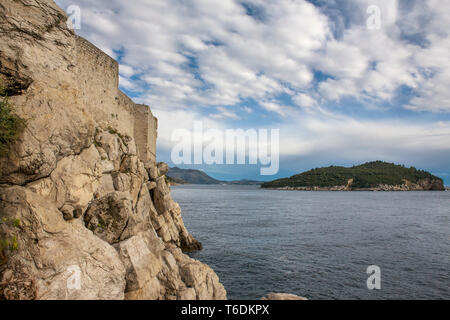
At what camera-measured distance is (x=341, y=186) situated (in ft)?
566

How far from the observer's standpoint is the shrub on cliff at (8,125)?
6977mm

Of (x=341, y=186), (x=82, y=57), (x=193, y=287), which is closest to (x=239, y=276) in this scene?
(x=193, y=287)

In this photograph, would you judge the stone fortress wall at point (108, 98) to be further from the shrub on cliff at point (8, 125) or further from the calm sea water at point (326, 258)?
the calm sea water at point (326, 258)

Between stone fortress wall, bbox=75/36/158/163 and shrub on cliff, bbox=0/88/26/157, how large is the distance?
5226 mm

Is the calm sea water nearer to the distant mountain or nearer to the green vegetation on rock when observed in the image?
the distant mountain

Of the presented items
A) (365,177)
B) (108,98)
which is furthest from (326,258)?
(365,177)

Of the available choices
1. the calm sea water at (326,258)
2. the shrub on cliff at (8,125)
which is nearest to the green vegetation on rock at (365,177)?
the calm sea water at (326,258)

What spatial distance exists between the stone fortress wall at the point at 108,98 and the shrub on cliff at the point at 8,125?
5226 mm

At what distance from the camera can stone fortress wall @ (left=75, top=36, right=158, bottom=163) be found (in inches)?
593

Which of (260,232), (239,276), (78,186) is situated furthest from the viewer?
(260,232)

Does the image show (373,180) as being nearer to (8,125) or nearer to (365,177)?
(365,177)
